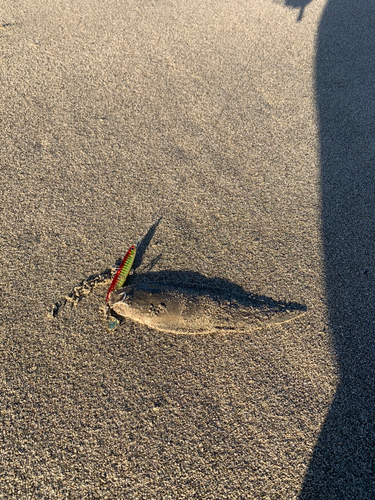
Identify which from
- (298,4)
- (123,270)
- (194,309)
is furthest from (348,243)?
(298,4)

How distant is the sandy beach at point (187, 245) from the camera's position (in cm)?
220

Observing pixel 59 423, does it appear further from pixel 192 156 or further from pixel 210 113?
pixel 210 113

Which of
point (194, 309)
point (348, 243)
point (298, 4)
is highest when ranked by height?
point (298, 4)

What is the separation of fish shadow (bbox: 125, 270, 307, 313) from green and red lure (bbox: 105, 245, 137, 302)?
0.20ft

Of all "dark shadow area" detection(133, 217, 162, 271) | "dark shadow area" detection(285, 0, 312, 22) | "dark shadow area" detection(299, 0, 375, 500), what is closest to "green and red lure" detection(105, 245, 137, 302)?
"dark shadow area" detection(133, 217, 162, 271)

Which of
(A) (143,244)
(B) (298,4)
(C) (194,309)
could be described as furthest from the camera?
(B) (298,4)

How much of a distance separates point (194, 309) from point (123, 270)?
2.13 ft

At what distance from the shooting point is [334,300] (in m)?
2.86

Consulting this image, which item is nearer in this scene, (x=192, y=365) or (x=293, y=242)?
(x=192, y=365)

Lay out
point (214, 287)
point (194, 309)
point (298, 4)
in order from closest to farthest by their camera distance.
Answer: point (194, 309), point (214, 287), point (298, 4)

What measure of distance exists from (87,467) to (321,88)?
4685 mm

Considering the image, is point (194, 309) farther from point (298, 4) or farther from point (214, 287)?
point (298, 4)

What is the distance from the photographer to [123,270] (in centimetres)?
292

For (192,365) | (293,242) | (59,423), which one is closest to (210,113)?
(293,242)
